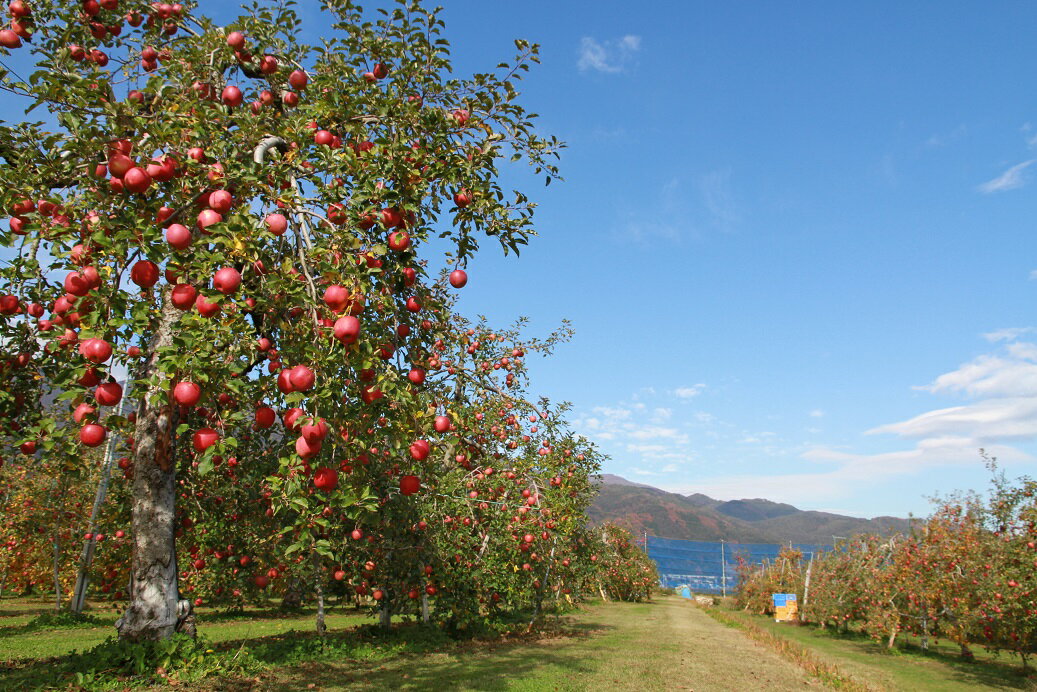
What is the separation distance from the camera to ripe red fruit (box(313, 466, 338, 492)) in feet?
11.1

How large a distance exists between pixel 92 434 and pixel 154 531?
375cm

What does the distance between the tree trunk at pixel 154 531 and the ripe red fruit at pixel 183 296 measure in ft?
11.3

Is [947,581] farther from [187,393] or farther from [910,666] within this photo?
[187,393]

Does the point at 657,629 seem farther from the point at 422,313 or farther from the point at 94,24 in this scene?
the point at 94,24

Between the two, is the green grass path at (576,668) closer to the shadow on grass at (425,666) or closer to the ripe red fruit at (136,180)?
the shadow on grass at (425,666)

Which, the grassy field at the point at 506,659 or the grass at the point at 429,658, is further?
the grassy field at the point at 506,659

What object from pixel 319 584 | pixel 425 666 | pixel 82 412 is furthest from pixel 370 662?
pixel 82 412

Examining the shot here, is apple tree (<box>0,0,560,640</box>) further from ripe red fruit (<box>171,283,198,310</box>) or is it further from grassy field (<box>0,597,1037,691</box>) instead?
grassy field (<box>0,597,1037,691</box>)

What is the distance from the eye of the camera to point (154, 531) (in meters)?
6.43

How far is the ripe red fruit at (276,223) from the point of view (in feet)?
12.4

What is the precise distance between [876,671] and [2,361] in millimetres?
18534

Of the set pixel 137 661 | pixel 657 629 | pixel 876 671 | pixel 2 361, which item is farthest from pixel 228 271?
pixel 657 629

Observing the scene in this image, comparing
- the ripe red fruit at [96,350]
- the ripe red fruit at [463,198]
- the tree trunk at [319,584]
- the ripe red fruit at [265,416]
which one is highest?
the ripe red fruit at [463,198]

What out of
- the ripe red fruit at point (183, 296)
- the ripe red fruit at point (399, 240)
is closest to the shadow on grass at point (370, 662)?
the ripe red fruit at point (183, 296)
